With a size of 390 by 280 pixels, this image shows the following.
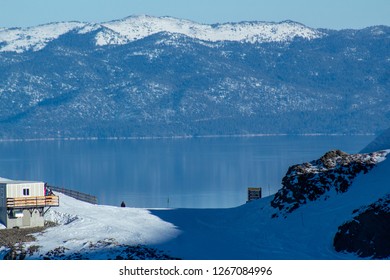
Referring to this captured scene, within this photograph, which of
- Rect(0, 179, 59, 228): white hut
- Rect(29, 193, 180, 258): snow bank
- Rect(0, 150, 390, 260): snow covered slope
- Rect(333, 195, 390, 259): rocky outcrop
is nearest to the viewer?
Rect(333, 195, 390, 259): rocky outcrop

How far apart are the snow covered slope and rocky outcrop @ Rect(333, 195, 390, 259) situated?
194 mm

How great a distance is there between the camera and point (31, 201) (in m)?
77.6

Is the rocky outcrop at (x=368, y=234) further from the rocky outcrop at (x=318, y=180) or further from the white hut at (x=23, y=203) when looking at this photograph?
Result: the white hut at (x=23, y=203)

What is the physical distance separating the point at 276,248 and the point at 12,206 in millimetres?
16412

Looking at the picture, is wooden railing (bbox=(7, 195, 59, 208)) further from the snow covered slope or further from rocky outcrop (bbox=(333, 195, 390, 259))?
rocky outcrop (bbox=(333, 195, 390, 259))

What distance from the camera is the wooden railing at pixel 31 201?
7662cm

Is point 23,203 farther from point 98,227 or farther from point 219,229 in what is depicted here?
point 219,229

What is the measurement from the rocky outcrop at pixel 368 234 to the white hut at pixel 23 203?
18451 millimetres

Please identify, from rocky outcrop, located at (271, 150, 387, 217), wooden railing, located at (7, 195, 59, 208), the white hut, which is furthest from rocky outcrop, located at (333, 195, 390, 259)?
the white hut

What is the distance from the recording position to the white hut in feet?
252

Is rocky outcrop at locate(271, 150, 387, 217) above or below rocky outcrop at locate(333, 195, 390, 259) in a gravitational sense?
above

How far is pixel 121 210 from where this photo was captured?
84.5 metres

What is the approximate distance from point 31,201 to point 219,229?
11.9m
